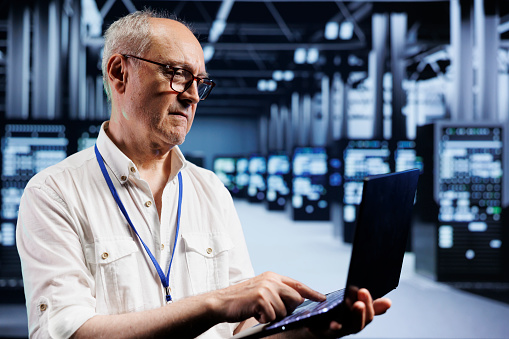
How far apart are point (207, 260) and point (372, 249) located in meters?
0.61

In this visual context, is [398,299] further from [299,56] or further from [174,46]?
[299,56]

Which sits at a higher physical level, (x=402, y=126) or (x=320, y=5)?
(x=320, y=5)

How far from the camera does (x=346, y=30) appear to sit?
14070 mm

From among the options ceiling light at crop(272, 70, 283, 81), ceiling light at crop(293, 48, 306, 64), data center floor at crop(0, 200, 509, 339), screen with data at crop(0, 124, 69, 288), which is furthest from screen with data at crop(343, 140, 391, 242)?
ceiling light at crop(272, 70, 283, 81)

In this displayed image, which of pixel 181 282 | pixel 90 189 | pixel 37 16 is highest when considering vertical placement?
pixel 37 16

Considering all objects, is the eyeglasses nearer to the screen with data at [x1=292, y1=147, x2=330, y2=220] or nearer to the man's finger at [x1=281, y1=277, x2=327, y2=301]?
the man's finger at [x1=281, y1=277, x2=327, y2=301]

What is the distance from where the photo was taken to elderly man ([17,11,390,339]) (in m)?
1.30

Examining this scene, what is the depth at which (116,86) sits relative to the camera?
166 cm

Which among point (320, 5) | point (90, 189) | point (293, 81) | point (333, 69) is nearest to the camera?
point (90, 189)

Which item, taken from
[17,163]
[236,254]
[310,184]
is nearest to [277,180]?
[310,184]

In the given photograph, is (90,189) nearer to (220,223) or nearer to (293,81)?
(220,223)

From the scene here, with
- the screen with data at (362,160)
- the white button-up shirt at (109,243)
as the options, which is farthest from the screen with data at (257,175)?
the white button-up shirt at (109,243)

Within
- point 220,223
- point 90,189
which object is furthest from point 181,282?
point 90,189

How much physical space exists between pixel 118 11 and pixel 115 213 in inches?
481
